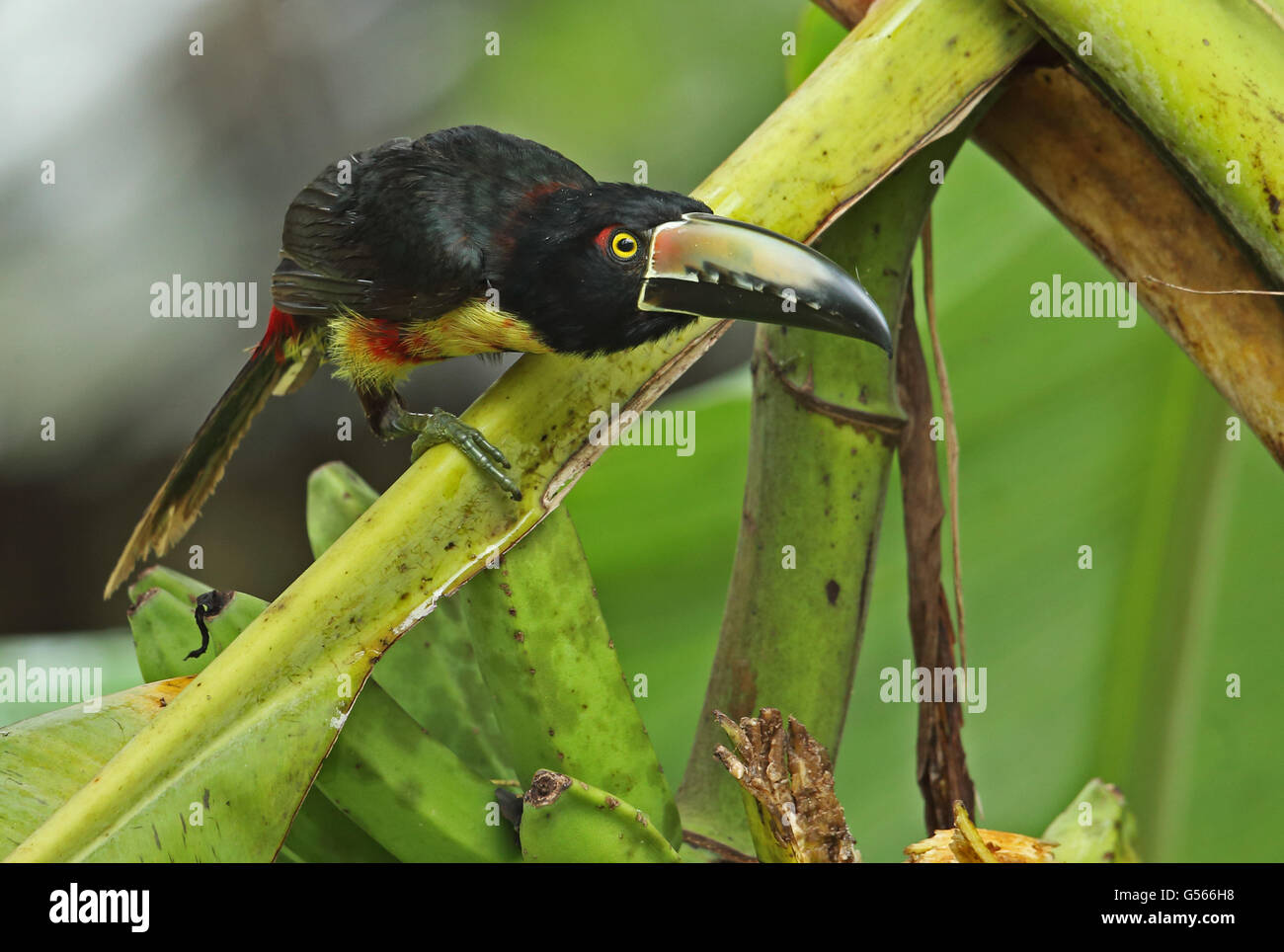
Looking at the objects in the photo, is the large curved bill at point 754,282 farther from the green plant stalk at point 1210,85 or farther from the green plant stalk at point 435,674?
the green plant stalk at point 435,674

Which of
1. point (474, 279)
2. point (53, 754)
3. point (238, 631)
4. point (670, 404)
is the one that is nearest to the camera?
point (53, 754)

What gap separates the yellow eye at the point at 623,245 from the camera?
714 mm

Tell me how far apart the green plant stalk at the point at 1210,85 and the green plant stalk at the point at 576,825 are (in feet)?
1.55

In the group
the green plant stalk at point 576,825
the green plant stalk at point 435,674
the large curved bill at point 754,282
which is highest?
the large curved bill at point 754,282

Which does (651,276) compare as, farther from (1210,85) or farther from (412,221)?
(1210,85)

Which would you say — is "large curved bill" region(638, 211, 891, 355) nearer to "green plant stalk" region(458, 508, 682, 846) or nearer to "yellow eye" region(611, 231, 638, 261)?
"yellow eye" region(611, 231, 638, 261)

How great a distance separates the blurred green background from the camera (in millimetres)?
1119

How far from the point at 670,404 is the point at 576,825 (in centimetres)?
70

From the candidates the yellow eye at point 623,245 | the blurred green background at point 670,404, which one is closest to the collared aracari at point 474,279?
the yellow eye at point 623,245

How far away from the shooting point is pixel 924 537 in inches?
31.9

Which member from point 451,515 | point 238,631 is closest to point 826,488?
point 451,515

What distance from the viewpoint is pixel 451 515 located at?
589 mm

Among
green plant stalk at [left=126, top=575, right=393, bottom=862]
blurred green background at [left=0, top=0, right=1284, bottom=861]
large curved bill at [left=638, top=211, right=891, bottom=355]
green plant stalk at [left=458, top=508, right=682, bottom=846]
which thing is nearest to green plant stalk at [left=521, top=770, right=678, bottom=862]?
green plant stalk at [left=458, top=508, right=682, bottom=846]
